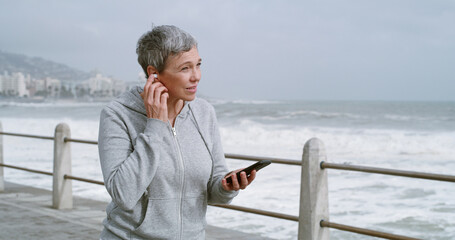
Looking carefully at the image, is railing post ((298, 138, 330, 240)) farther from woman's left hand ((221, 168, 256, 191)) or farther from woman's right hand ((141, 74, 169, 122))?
woman's right hand ((141, 74, 169, 122))

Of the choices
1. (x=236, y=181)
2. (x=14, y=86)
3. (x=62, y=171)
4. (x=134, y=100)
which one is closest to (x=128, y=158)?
(x=134, y=100)

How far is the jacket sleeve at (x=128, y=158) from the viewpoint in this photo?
1544mm

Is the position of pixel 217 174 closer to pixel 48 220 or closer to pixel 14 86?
pixel 48 220

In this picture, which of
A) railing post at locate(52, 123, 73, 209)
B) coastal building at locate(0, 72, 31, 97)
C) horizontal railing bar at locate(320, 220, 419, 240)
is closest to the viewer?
horizontal railing bar at locate(320, 220, 419, 240)

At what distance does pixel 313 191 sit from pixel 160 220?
8.04ft

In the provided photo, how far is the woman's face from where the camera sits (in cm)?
165

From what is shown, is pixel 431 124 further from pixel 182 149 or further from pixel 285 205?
pixel 182 149

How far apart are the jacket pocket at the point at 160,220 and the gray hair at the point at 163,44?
39 centimetres

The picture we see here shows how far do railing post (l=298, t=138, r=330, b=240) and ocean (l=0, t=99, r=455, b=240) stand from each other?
3437 mm

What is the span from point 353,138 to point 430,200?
17.7 metres

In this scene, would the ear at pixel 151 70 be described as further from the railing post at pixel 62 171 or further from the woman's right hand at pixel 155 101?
the railing post at pixel 62 171

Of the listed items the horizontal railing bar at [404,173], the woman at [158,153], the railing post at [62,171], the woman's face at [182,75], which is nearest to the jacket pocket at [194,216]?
the woman at [158,153]

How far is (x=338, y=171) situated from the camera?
571 inches

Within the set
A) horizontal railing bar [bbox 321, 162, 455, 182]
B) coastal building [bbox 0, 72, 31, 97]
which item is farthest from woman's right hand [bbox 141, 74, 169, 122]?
coastal building [bbox 0, 72, 31, 97]
